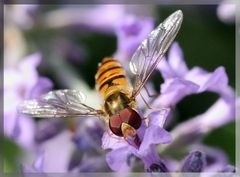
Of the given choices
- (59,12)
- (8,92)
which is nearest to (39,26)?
(59,12)

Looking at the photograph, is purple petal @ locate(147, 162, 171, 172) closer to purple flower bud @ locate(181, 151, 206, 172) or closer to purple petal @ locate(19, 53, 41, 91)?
purple flower bud @ locate(181, 151, 206, 172)

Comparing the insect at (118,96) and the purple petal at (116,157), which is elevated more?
the insect at (118,96)

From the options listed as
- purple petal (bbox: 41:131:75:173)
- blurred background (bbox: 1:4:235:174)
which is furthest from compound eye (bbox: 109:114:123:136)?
blurred background (bbox: 1:4:235:174)

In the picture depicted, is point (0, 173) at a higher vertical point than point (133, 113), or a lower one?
lower

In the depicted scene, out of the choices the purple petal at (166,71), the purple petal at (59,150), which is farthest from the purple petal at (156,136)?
the purple petal at (59,150)

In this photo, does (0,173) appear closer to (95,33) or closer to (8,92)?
(8,92)

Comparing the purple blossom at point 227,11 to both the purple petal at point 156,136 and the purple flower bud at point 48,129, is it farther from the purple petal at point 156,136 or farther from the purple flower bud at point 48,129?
the purple petal at point 156,136
